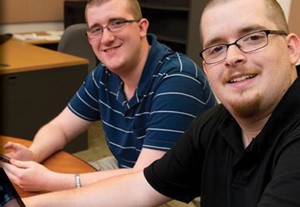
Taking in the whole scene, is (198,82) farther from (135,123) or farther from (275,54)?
(275,54)

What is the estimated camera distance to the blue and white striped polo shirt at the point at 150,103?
4.31ft

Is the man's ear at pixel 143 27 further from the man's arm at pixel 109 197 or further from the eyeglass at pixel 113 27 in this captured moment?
the man's arm at pixel 109 197

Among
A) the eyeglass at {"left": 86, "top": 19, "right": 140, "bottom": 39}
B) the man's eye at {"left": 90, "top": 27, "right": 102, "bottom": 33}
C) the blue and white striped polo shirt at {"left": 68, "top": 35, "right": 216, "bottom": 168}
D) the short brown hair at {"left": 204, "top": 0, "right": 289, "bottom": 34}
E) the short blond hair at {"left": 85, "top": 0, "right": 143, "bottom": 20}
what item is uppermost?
the short brown hair at {"left": 204, "top": 0, "right": 289, "bottom": 34}

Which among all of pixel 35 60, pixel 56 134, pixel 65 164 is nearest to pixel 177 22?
pixel 35 60

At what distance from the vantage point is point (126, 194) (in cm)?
112

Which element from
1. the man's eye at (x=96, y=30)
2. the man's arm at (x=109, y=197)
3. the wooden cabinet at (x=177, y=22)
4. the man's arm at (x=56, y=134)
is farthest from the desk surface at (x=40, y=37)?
the man's arm at (x=109, y=197)

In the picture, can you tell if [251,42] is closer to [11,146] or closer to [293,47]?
[293,47]

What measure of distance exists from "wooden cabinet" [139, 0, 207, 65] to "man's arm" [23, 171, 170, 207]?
2268 millimetres

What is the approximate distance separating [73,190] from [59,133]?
536mm

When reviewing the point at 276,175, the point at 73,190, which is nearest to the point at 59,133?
the point at 73,190

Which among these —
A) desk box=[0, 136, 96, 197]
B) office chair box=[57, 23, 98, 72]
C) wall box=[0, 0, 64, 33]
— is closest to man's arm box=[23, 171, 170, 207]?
desk box=[0, 136, 96, 197]

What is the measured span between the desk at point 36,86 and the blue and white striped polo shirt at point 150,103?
3.44ft

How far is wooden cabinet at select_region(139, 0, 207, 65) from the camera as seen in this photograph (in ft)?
11.5

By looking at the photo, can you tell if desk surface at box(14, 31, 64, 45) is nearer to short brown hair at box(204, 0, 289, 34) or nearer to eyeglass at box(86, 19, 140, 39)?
eyeglass at box(86, 19, 140, 39)
